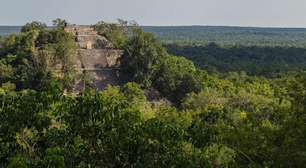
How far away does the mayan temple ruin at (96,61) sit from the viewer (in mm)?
55188

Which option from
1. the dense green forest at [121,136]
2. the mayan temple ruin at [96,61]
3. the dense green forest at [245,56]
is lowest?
the dense green forest at [245,56]

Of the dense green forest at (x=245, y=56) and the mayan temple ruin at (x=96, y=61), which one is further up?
the mayan temple ruin at (x=96, y=61)

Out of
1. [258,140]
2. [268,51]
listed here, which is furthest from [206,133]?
[268,51]

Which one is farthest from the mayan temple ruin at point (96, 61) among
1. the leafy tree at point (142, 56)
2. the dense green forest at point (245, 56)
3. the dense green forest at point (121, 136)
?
the dense green forest at point (121, 136)

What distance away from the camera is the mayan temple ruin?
55188 mm

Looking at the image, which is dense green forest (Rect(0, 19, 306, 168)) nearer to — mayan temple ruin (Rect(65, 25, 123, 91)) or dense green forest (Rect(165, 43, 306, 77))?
mayan temple ruin (Rect(65, 25, 123, 91))

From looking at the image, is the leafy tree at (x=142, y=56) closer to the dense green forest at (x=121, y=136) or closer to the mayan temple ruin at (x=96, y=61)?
the mayan temple ruin at (x=96, y=61)

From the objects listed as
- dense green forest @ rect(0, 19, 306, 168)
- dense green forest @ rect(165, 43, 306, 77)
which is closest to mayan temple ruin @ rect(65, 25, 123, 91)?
dense green forest @ rect(165, 43, 306, 77)

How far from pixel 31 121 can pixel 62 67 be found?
3942cm

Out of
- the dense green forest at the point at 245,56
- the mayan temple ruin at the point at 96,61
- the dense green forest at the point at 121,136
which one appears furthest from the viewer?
the dense green forest at the point at 245,56

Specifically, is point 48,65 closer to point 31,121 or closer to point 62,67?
point 62,67

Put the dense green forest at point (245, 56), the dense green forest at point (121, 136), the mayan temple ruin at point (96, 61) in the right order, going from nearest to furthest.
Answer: the dense green forest at point (121, 136) → the mayan temple ruin at point (96, 61) → the dense green forest at point (245, 56)

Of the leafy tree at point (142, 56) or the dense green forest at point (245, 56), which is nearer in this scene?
the leafy tree at point (142, 56)

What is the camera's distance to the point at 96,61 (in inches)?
2327
